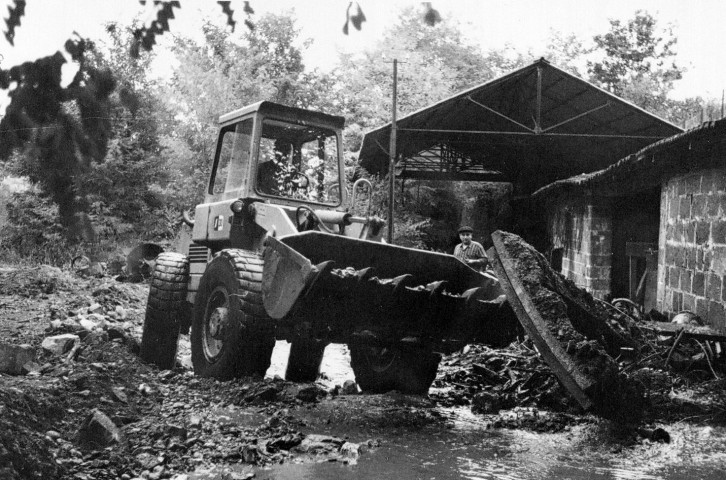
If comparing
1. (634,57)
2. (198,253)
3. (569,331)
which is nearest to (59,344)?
(198,253)

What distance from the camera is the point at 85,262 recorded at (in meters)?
15.4

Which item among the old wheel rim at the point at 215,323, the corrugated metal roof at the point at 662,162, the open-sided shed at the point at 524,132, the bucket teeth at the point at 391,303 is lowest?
the old wheel rim at the point at 215,323

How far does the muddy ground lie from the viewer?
164 inches

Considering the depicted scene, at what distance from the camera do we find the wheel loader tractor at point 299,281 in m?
5.59

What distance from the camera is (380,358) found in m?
6.92

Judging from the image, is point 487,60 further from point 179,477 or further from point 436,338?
point 179,477

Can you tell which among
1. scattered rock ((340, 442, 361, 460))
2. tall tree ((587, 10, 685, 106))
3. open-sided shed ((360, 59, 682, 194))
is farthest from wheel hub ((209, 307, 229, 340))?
tall tree ((587, 10, 685, 106))

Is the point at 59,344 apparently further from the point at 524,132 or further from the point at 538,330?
the point at 524,132

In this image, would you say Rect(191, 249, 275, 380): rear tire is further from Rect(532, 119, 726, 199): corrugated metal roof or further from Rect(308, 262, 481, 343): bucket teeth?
Rect(532, 119, 726, 199): corrugated metal roof

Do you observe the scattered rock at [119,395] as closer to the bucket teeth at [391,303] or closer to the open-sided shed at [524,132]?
the bucket teeth at [391,303]

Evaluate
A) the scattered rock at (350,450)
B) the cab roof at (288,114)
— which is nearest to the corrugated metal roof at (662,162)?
the cab roof at (288,114)

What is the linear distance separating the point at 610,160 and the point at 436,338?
12038 mm

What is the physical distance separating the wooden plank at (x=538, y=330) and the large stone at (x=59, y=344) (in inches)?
154

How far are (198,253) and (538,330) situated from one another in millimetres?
4150
